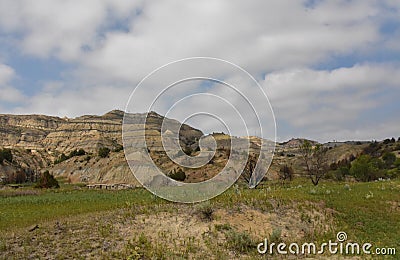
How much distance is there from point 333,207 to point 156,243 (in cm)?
934

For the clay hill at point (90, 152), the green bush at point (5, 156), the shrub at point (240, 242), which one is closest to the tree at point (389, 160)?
the clay hill at point (90, 152)

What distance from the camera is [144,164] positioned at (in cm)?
1755

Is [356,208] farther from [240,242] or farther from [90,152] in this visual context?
[90,152]

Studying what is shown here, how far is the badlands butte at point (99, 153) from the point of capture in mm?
20522

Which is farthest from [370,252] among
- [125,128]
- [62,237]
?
[62,237]

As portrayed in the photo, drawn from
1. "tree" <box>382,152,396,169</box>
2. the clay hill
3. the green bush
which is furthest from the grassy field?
the green bush

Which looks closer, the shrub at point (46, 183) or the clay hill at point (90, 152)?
the clay hill at point (90, 152)

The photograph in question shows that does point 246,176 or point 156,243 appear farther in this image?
point 246,176

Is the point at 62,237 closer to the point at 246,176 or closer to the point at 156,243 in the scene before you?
the point at 156,243

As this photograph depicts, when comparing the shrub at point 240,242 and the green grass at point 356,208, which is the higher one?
the green grass at point 356,208

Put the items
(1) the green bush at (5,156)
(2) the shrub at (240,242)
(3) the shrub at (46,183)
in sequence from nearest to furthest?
1. (2) the shrub at (240,242)
2. (3) the shrub at (46,183)
3. (1) the green bush at (5,156)

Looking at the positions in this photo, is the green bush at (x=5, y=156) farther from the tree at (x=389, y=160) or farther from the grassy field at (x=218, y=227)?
the tree at (x=389, y=160)

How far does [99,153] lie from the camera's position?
93.8 meters

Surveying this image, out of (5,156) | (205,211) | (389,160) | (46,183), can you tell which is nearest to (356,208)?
(205,211)
